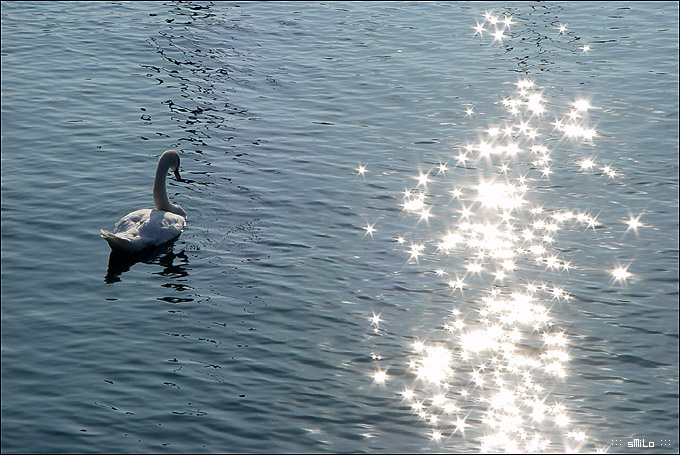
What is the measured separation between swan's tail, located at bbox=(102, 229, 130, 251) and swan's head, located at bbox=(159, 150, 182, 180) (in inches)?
133

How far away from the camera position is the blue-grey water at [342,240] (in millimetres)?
16391

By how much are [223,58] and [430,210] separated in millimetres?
15078

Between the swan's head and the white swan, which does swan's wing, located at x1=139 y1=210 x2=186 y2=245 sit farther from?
the swan's head

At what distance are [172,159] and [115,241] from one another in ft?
13.8

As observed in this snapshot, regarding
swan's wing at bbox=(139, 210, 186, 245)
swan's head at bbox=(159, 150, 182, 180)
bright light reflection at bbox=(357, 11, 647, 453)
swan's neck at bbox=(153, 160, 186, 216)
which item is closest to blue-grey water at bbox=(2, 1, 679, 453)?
bright light reflection at bbox=(357, 11, 647, 453)

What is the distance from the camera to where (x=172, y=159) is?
25219 mm

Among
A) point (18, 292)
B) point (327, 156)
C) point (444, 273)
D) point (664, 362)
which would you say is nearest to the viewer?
point (664, 362)

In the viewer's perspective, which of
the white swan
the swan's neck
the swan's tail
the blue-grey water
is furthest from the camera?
the swan's neck

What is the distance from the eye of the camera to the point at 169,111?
104 feet

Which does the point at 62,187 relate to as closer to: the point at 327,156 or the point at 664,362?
the point at 327,156

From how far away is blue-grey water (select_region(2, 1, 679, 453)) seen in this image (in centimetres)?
1639

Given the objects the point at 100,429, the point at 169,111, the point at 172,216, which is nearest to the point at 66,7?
the point at 169,111

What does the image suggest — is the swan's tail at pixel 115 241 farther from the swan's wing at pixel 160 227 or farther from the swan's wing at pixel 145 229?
the swan's wing at pixel 160 227

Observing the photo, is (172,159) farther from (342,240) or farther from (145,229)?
(342,240)
